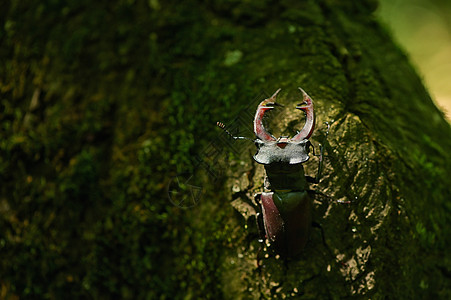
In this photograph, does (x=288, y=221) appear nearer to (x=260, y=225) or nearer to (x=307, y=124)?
(x=260, y=225)

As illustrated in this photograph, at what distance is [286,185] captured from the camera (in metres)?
2.04

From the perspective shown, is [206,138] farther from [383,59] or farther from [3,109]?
[3,109]

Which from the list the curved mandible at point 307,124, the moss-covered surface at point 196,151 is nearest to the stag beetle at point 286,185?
the curved mandible at point 307,124

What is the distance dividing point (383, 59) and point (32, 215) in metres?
3.02

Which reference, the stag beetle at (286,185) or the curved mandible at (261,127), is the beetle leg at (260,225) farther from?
the curved mandible at (261,127)

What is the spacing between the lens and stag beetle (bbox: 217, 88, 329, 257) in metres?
1.96

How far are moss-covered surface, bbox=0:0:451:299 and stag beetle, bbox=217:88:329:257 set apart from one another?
0.12 metres

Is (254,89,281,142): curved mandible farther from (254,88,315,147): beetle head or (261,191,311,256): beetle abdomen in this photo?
(261,191,311,256): beetle abdomen

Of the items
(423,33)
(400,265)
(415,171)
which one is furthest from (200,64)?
(423,33)

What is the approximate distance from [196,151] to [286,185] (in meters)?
0.70

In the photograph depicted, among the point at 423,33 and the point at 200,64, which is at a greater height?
the point at 200,64

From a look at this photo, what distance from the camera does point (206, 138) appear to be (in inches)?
95.0

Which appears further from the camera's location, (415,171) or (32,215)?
(32,215)

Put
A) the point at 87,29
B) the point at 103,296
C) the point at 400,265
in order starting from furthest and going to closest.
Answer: the point at 87,29 < the point at 103,296 < the point at 400,265
